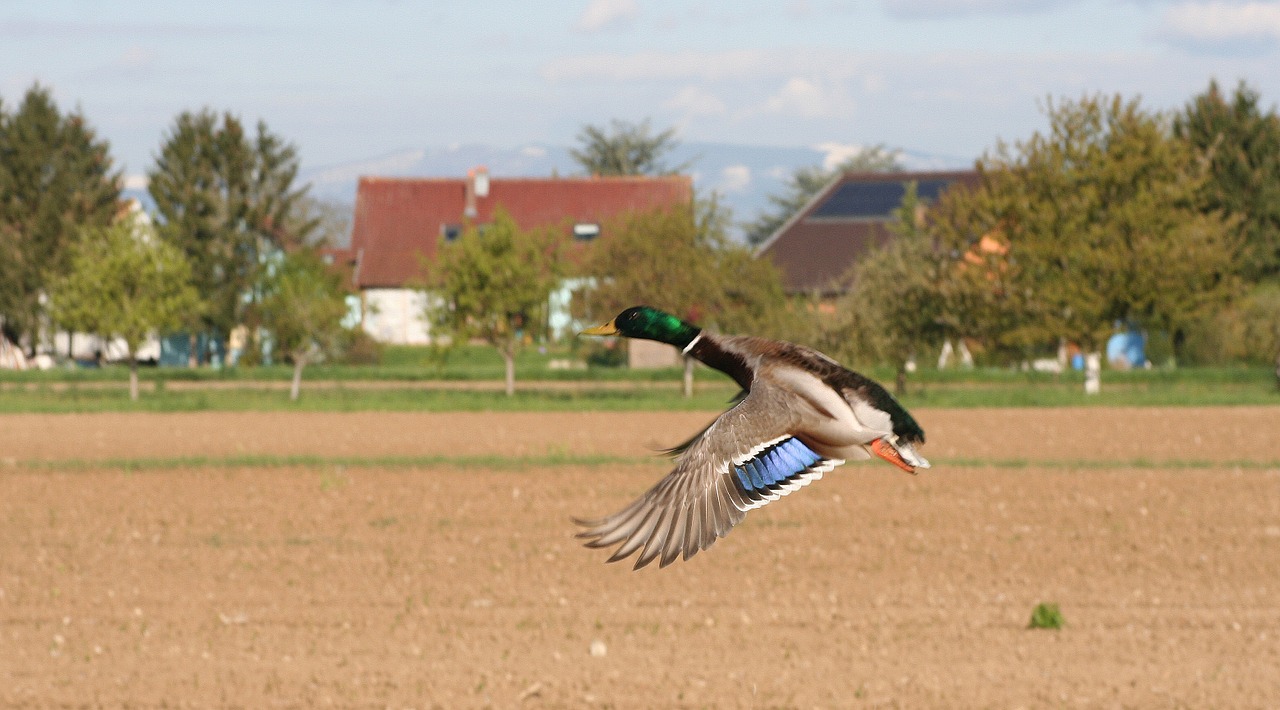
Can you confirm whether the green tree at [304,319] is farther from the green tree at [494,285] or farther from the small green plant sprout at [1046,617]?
Result: the small green plant sprout at [1046,617]

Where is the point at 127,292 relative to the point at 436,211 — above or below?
below

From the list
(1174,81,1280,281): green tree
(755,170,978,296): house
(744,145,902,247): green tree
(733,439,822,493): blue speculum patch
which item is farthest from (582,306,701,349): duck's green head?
(744,145,902,247): green tree

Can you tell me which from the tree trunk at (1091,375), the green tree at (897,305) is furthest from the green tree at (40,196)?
the tree trunk at (1091,375)

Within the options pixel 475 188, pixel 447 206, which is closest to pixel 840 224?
pixel 475 188

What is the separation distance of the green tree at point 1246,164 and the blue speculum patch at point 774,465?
54.6 meters

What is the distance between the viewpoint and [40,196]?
66.4 meters

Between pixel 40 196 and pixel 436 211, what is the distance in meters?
18.7

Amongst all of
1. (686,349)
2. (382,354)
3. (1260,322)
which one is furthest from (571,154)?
(686,349)

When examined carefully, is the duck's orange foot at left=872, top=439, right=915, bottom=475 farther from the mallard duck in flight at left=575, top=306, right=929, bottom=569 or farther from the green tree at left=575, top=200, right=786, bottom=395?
the green tree at left=575, top=200, right=786, bottom=395

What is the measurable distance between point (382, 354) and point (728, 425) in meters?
58.4

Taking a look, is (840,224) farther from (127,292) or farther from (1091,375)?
(127,292)

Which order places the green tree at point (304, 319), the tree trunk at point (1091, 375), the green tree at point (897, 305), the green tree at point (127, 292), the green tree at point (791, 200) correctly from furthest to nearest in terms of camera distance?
the green tree at point (791, 200) < the green tree at point (127, 292) < the green tree at point (304, 319) < the tree trunk at point (1091, 375) < the green tree at point (897, 305)

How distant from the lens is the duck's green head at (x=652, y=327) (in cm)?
572

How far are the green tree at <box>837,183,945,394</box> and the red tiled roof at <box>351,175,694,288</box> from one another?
106 ft
